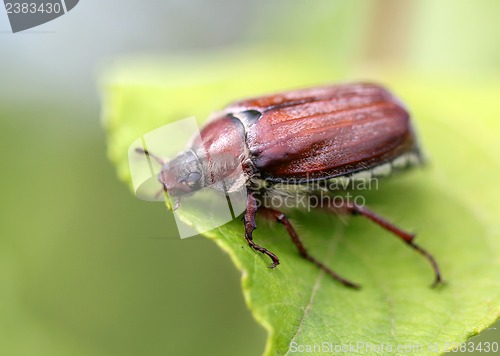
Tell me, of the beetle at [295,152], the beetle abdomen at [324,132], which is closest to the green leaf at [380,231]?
the beetle at [295,152]

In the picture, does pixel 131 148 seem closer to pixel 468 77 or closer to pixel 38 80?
pixel 468 77

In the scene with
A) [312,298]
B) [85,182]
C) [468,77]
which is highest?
[468,77]

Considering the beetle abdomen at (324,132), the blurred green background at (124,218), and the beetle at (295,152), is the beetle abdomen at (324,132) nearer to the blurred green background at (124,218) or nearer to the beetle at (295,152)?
the beetle at (295,152)

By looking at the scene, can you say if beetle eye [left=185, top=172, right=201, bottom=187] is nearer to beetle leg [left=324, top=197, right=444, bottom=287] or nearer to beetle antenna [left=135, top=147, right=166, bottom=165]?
beetle antenna [left=135, top=147, right=166, bottom=165]

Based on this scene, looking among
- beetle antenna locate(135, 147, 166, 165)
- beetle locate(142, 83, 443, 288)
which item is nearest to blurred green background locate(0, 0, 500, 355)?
beetle antenna locate(135, 147, 166, 165)

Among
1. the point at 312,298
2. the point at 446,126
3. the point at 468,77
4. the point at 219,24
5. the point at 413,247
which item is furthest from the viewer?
the point at 219,24

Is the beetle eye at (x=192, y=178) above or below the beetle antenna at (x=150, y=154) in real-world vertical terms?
below

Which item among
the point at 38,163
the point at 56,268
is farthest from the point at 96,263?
the point at 38,163

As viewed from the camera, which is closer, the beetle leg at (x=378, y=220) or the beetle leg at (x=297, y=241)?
the beetle leg at (x=297, y=241)
